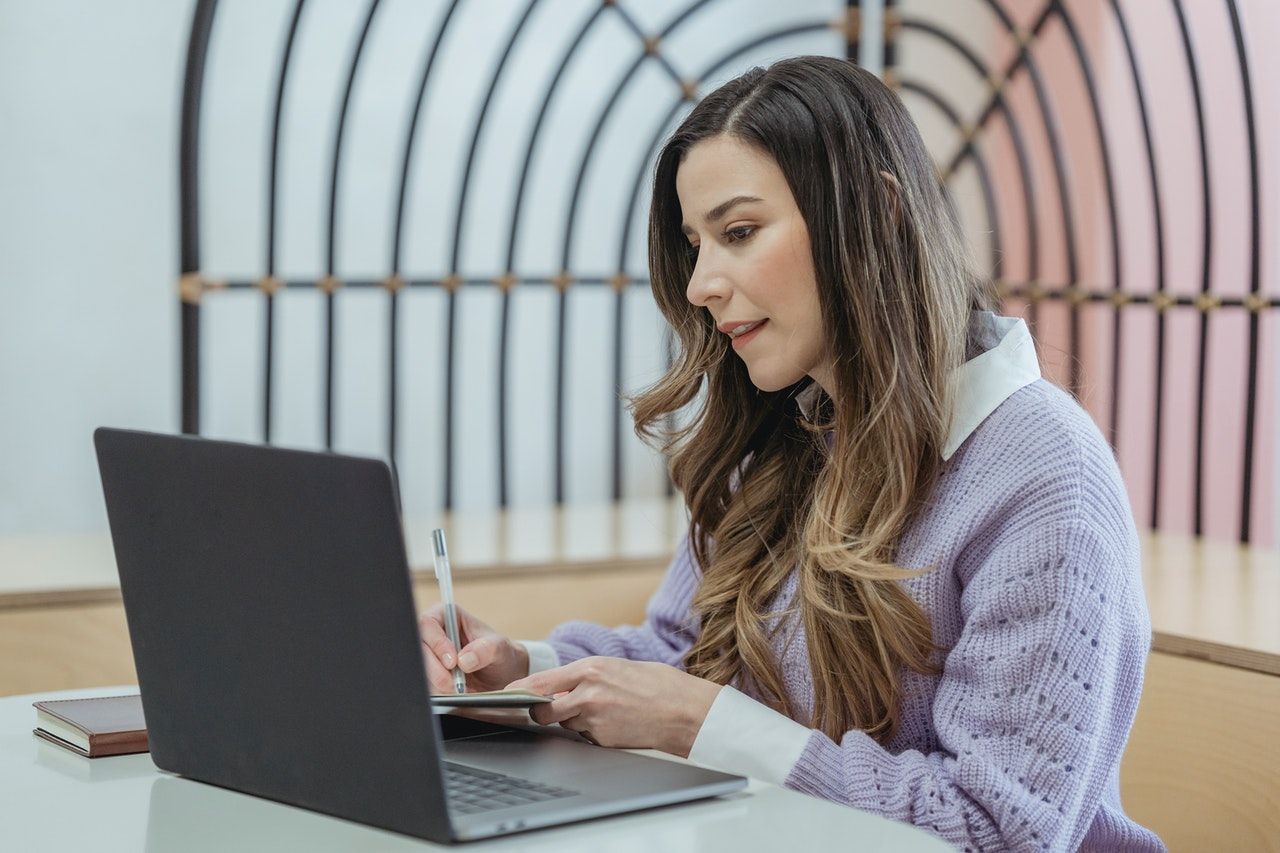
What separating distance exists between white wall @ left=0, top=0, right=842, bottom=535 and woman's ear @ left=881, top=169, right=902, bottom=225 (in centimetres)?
169

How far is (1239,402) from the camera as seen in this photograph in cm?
316

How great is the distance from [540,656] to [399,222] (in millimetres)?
1149

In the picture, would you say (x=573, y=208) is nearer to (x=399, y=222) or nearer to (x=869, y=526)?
(x=399, y=222)

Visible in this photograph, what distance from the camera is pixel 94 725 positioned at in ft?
3.88

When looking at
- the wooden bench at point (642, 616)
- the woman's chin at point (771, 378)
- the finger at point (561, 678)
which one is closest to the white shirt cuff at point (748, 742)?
the finger at point (561, 678)

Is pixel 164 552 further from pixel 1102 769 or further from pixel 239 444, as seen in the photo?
pixel 1102 769

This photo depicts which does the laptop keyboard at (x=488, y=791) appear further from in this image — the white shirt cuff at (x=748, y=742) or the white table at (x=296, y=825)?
the white shirt cuff at (x=748, y=742)

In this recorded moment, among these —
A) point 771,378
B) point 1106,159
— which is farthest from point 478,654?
point 1106,159

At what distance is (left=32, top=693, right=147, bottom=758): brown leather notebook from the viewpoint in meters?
1.17

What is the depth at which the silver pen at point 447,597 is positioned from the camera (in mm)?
1329

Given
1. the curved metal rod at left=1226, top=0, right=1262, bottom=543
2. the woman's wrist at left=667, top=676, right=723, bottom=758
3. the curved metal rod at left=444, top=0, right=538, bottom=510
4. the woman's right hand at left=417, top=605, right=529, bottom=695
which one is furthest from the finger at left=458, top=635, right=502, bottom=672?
the curved metal rod at left=1226, top=0, right=1262, bottom=543

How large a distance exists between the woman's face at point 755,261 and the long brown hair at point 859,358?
0.05ft

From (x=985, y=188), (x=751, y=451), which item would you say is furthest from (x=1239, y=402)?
(x=751, y=451)

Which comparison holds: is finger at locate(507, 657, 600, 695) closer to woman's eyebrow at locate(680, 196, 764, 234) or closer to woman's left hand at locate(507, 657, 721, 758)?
woman's left hand at locate(507, 657, 721, 758)
